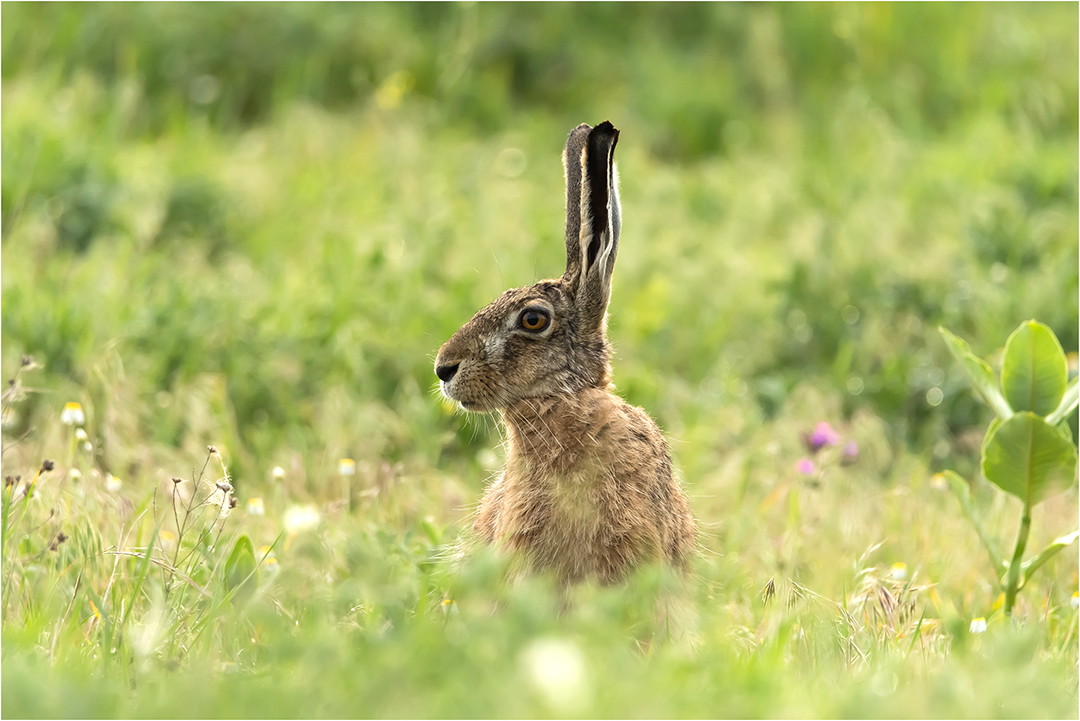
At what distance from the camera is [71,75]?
8570 mm

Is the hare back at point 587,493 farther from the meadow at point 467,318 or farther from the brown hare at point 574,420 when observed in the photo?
the meadow at point 467,318

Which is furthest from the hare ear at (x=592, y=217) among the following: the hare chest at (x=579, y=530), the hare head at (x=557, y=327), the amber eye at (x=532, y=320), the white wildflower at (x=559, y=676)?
the white wildflower at (x=559, y=676)

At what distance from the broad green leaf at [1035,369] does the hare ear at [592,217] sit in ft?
3.99

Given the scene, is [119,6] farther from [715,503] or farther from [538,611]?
[538,611]

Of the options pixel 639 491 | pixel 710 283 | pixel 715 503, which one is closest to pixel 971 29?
pixel 710 283

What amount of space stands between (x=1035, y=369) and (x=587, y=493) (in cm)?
143

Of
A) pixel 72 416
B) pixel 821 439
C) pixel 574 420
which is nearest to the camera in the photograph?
pixel 574 420

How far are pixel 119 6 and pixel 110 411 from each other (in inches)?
213

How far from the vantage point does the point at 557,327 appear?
3668 millimetres

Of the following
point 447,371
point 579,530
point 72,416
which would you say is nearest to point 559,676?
point 579,530

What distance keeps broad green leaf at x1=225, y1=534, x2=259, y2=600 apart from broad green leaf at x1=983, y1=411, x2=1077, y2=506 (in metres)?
2.14

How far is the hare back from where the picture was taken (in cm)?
327

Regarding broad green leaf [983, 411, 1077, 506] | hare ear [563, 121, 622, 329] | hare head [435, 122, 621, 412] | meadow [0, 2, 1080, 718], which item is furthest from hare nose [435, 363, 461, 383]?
broad green leaf [983, 411, 1077, 506]

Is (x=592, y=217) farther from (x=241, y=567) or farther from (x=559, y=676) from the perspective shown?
(x=559, y=676)
